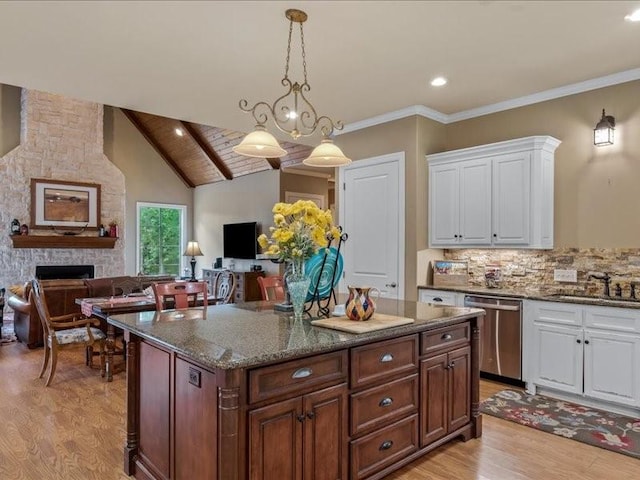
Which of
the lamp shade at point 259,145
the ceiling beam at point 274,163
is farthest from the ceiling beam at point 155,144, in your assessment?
the lamp shade at point 259,145

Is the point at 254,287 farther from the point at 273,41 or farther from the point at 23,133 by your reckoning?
the point at 273,41

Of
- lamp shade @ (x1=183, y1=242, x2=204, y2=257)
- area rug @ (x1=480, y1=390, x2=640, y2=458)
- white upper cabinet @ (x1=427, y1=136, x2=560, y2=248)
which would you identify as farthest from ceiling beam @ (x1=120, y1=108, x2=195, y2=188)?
area rug @ (x1=480, y1=390, x2=640, y2=458)

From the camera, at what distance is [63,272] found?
845 centimetres

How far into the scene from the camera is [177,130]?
8.91 metres

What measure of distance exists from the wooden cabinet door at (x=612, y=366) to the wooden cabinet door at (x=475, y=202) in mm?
1309

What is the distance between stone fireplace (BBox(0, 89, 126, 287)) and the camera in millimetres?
7988

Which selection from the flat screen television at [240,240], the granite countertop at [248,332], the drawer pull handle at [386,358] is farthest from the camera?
the flat screen television at [240,240]

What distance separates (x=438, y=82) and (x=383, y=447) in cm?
315

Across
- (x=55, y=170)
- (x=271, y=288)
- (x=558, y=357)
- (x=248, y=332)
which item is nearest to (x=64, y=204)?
(x=55, y=170)

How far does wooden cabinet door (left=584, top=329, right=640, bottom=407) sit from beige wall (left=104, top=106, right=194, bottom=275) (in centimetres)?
889

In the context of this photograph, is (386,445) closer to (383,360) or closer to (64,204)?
(383,360)

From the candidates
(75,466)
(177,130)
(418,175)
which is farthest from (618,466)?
(177,130)

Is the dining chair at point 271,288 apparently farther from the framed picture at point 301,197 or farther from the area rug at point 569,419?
the framed picture at point 301,197

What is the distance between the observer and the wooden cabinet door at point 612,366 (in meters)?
3.36
